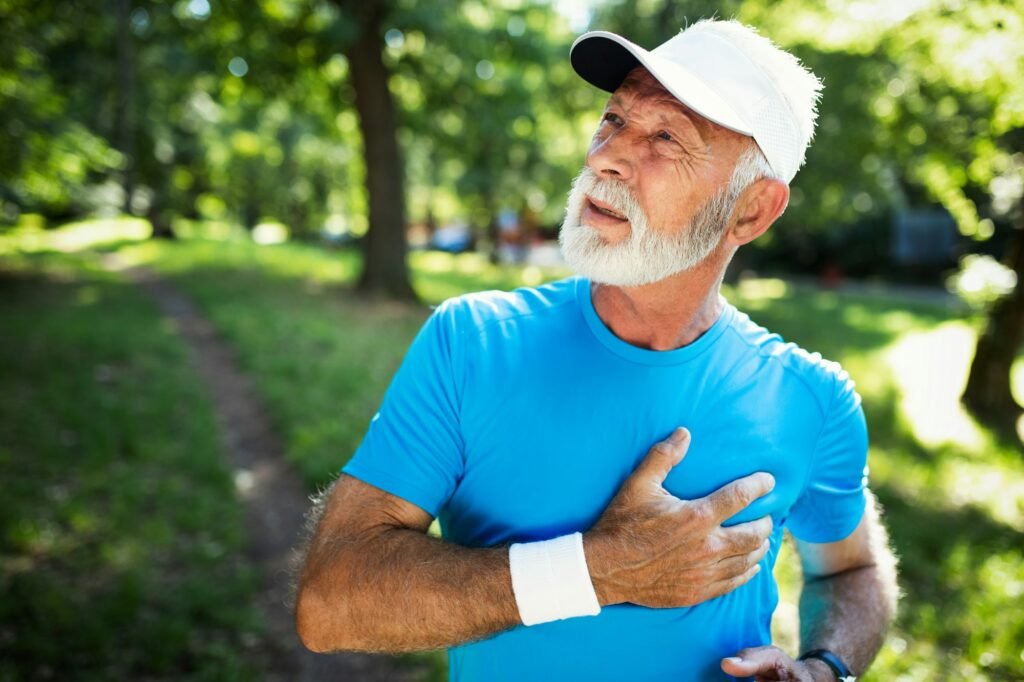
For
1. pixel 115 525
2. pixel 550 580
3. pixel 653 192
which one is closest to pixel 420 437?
pixel 550 580

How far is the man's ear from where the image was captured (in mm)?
2014

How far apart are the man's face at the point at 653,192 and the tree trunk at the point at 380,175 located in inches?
496

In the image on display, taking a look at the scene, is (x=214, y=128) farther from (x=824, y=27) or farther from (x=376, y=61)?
(x=824, y=27)

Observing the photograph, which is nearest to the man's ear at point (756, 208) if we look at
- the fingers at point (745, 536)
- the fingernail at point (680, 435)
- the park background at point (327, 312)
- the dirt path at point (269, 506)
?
the fingernail at point (680, 435)

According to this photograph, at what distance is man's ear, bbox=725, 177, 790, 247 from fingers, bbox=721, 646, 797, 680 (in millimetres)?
1007

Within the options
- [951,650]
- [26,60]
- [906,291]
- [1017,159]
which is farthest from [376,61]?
[906,291]

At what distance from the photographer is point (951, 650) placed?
14.9 feet

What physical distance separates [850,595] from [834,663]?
0.68 feet

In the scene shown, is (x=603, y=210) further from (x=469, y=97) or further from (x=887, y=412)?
(x=469, y=97)

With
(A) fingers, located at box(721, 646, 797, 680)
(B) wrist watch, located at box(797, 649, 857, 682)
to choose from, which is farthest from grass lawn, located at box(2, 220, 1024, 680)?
(A) fingers, located at box(721, 646, 797, 680)

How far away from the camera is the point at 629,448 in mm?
1795

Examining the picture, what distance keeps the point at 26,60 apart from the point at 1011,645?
10490mm

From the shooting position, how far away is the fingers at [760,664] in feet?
5.89

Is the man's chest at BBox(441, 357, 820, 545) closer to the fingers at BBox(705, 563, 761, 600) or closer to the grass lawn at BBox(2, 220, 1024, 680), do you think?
the fingers at BBox(705, 563, 761, 600)
